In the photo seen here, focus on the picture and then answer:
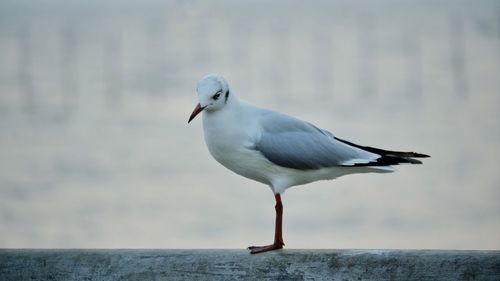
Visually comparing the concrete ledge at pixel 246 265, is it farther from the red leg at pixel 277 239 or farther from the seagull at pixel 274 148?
the seagull at pixel 274 148

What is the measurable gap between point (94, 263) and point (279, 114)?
1.86 m

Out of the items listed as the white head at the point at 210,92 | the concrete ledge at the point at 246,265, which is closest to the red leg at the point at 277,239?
the concrete ledge at the point at 246,265

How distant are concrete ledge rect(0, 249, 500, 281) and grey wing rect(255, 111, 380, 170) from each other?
1032 mm

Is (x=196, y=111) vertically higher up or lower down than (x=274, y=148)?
higher up

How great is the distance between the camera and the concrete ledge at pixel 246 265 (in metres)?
4.72

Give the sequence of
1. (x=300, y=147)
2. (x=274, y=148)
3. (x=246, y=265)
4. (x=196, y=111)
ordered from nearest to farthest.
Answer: (x=246, y=265)
(x=196, y=111)
(x=274, y=148)
(x=300, y=147)

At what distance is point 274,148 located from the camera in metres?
6.04

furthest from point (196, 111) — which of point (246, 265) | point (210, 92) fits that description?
point (246, 265)

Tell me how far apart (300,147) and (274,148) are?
0.84ft

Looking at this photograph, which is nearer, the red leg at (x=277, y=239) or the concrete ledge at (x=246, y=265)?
the concrete ledge at (x=246, y=265)

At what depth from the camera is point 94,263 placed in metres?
5.16

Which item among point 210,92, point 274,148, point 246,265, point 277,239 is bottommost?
point 246,265

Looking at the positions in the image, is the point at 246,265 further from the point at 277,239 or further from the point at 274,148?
the point at 274,148

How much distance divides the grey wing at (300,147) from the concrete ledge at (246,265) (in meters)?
1.03
